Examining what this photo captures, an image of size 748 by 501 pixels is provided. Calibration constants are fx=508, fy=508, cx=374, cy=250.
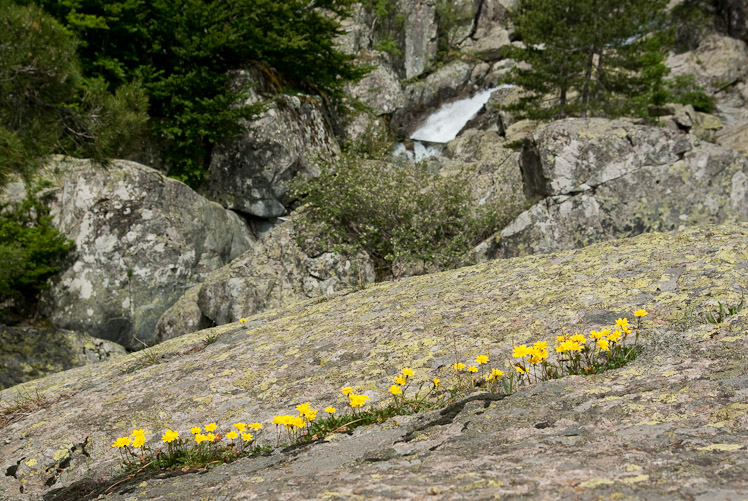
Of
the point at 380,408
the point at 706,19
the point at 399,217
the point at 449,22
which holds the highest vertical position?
the point at 449,22

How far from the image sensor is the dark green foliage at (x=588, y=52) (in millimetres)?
22703

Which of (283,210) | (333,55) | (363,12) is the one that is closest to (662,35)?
(333,55)

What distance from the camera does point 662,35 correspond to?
2353 centimetres

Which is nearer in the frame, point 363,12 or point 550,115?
point 550,115

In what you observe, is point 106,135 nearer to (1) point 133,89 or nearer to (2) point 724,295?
(1) point 133,89

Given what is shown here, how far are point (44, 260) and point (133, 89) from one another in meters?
5.74

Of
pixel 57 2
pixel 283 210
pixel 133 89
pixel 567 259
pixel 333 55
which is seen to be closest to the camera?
pixel 567 259

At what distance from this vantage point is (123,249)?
13188 millimetres

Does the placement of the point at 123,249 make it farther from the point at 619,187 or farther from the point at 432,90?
the point at 432,90

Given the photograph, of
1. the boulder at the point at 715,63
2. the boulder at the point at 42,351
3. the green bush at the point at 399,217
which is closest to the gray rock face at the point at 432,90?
the boulder at the point at 715,63

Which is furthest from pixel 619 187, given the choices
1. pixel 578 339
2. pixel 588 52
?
pixel 588 52

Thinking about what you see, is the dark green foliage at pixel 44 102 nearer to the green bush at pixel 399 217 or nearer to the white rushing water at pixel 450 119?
the green bush at pixel 399 217

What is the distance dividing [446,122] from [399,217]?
2774 centimetres

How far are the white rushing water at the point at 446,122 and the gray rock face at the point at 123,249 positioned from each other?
69.6 ft
